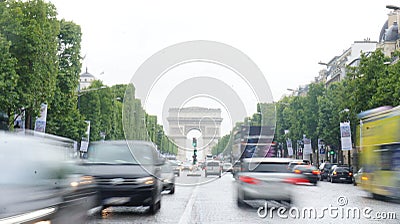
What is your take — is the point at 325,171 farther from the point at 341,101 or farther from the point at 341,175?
the point at 341,101

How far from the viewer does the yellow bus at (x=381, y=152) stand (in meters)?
20.1

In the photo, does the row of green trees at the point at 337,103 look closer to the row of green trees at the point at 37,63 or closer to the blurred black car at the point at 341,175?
the blurred black car at the point at 341,175

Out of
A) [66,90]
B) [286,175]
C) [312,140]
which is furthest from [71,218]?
[312,140]

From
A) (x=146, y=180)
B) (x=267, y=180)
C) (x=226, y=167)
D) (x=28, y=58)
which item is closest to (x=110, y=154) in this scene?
(x=146, y=180)

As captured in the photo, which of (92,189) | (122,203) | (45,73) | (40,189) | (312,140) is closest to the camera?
(40,189)

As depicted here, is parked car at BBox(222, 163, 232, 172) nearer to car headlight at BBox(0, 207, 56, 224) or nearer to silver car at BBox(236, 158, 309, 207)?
silver car at BBox(236, 158, 309, 207)

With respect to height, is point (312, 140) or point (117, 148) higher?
point (312, 140)

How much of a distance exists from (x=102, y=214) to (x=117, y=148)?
177 centimetres

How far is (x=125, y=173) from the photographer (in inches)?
584

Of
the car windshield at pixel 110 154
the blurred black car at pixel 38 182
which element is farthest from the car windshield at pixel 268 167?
the blurred black car at pixel 38 182

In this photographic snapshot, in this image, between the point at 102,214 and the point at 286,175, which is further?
the point at 286,175

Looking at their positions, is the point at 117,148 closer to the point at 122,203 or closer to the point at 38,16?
the point at 122,203

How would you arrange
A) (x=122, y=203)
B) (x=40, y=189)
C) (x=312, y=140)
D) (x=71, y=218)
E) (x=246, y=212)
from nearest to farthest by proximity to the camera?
(x=40, y=189), (x=71, y=218), (x=122, y=203), (x=246, y=212), (x=312, y=140)

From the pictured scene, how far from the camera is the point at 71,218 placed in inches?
355
